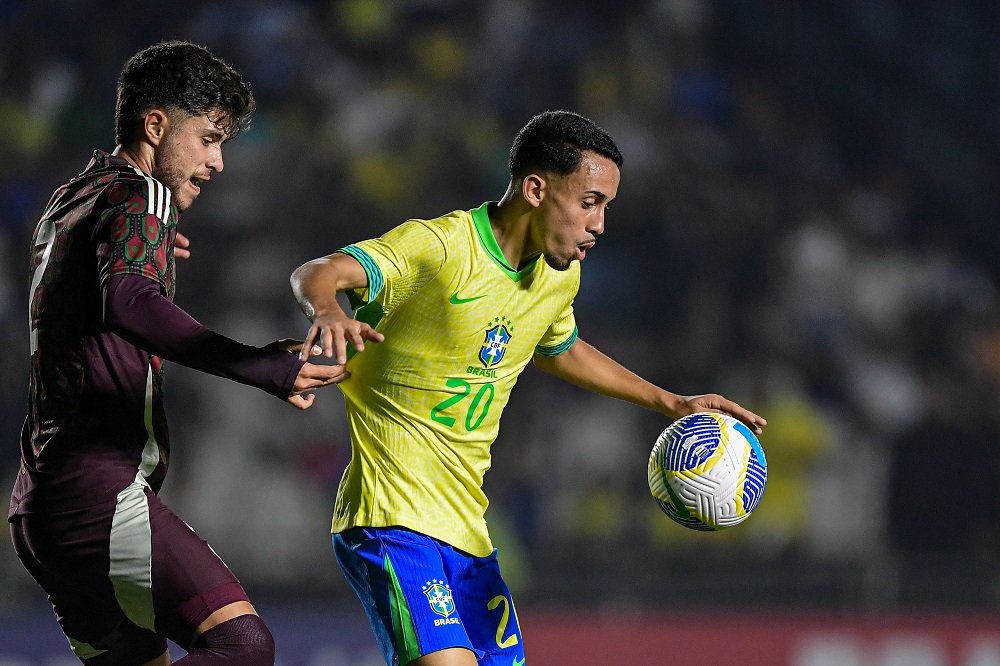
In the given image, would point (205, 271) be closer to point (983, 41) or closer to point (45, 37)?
point (45, 37)

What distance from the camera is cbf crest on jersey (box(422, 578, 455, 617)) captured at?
3598 millimetres

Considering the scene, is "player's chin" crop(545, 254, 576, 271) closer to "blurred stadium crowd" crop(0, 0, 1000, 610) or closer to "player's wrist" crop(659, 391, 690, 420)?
"player's wrist" crop(659, 391, 690, 420)

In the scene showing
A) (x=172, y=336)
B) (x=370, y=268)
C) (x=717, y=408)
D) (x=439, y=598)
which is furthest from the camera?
(x=717, y=408)

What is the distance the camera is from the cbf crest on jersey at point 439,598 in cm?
360

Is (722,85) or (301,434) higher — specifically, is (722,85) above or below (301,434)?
above

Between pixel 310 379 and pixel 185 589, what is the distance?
0.62 m

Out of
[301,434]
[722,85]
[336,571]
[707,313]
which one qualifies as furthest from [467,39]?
[336,571]

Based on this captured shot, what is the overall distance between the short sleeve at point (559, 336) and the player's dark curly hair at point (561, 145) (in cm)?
52

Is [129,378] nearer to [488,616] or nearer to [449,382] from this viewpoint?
[449,382]

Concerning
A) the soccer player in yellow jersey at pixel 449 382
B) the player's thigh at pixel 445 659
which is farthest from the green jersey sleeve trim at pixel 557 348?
the player's thigh at pixel 445 659

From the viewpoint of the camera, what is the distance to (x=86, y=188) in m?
3.08

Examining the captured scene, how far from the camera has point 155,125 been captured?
320 cm

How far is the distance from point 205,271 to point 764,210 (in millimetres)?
4453

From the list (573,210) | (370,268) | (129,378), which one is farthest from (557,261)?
(129,378)
